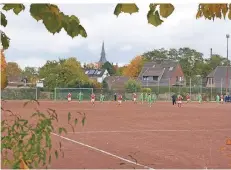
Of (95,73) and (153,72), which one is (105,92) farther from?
(95,73)

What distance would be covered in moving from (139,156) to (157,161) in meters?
0.65

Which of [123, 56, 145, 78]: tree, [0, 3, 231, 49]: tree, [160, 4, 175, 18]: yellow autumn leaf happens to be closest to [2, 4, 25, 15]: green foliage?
[0, 3, 231, 49]: tree

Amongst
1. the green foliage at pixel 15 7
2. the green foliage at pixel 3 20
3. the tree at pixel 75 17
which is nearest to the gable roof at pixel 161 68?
the green foliage at pixel 3 20

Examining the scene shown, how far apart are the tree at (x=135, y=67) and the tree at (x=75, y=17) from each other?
93.4 m

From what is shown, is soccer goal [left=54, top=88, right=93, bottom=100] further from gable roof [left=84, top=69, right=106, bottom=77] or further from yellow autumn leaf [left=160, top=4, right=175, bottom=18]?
yellow autumn leaf [left=160, top=4, right=175, bottom=18]

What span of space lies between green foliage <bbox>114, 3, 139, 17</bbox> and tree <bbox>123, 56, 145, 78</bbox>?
307ft

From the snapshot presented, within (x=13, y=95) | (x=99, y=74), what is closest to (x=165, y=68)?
(x=99, y=74)

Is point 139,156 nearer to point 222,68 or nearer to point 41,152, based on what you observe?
point 41,152

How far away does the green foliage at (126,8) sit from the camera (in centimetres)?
212

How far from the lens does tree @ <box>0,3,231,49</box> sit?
2047 mm

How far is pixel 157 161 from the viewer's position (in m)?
9.01

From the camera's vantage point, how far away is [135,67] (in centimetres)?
9688

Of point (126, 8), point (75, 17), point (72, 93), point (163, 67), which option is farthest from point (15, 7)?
point (163, 67)

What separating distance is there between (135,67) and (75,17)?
3726 inches
